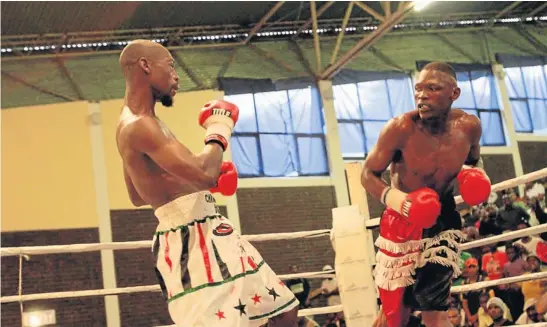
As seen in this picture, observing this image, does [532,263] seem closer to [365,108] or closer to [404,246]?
[404,246]

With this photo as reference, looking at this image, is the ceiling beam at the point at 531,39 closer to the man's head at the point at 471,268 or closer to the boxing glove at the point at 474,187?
the man's head at the point at 471,268

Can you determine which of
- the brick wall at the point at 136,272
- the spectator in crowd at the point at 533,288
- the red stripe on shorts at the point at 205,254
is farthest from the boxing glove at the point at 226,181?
the brick wall at the point at 136,272

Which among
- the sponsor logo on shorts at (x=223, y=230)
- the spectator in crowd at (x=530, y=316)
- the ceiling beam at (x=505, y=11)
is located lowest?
the spectator in crowd at (x=530, y=316)

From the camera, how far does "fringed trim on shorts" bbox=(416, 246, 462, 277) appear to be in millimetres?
2518

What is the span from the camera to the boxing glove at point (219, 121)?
188 cm

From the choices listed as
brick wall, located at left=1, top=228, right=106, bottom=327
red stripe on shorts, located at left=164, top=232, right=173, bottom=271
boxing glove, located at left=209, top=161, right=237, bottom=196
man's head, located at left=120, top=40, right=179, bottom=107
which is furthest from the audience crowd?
man's head, located at left=120, top=40, right=179, bottom=107

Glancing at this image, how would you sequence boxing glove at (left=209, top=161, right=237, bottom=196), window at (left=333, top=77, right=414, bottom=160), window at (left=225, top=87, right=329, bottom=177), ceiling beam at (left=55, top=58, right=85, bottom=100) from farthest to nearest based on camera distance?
window at (left=333, top=77, right=414, bottom=160) < window at (left=225, top=87, right=329, bottom=177) < ceiling beam at (left=55, top=58, right=85, bottom=100) < boxing glove at (left=209, top=161, right=237, bottom=196)

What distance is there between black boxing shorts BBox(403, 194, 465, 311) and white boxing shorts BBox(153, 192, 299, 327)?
0.70 metres

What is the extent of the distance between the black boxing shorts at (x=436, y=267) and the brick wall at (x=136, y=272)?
18.6 feet

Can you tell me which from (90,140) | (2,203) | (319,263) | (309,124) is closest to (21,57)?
(90,140)

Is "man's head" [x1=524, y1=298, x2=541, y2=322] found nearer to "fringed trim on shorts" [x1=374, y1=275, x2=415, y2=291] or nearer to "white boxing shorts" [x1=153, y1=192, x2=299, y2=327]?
"fringed trim on shorts" [x1=374, y1=275, x2=415, y2=291]

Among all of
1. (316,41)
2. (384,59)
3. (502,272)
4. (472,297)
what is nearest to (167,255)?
(472,297)

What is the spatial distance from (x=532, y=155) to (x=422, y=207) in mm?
8240

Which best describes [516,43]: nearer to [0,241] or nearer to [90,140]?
[90,140]
